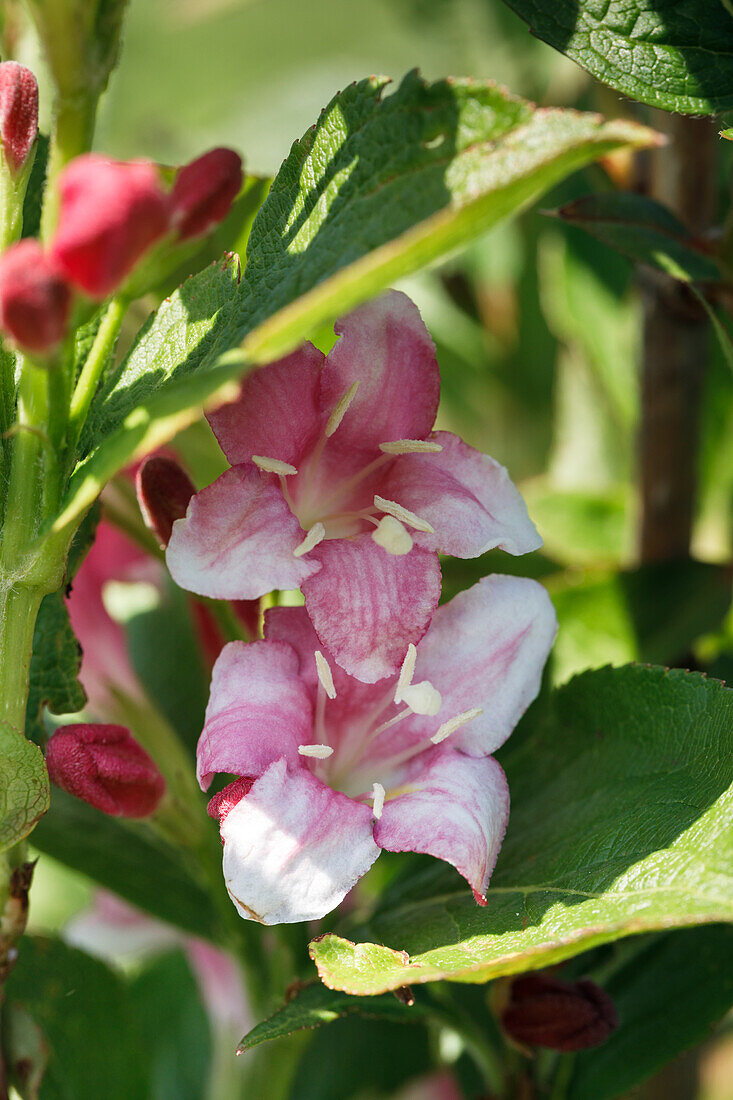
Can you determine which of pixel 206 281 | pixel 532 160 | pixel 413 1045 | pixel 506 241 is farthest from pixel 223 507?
pixel 506 241

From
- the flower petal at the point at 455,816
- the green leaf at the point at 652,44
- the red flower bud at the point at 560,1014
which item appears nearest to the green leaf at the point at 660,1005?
the red flower bud at the point at 560,1014

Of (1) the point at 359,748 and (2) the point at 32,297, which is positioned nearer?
(2) the point at 32,297

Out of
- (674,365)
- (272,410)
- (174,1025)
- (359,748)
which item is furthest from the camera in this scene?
(174,1025)

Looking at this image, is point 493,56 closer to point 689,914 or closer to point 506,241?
point 506,241

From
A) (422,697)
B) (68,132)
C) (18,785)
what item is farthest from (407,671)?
(68,132)

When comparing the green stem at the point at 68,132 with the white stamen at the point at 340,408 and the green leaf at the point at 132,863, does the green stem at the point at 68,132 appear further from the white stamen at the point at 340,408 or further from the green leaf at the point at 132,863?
the green leaf at the point at 132,863

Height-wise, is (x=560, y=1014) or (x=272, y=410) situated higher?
(x=272, y=410)

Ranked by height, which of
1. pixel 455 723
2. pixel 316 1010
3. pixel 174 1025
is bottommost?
pixel 174 1025

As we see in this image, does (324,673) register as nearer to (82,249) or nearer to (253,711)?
(253,711)

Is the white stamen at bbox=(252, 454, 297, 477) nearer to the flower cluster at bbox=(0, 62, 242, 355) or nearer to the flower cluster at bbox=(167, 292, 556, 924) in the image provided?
the flower cluster at bbox=(167, 292, 556, 924)
